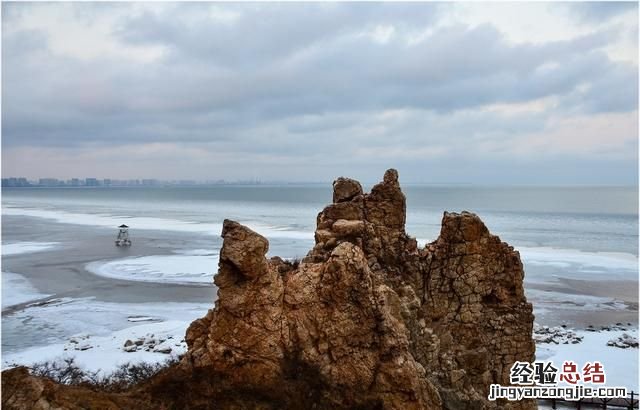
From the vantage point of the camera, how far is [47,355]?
26.4m

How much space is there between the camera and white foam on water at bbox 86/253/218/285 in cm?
4703

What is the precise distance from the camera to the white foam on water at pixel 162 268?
47031 mm

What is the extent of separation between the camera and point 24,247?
66.3 meters

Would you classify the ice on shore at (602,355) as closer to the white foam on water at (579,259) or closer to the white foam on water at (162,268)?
the white foam on water at (579,259)

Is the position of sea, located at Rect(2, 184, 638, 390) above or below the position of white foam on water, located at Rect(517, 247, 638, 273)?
below

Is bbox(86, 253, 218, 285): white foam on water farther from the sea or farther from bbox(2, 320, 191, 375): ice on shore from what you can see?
bbox(2, 320, 191, 375): ice on shore

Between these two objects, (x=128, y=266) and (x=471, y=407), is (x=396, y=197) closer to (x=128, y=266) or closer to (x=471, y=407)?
(x=471, y=407)

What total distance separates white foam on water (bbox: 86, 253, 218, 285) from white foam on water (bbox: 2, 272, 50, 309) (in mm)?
6309

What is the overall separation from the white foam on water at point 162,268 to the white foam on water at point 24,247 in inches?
521

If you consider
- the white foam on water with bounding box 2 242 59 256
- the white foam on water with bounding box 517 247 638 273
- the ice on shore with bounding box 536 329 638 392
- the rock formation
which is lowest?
the ice on shore with bounding box 536 329 638 392

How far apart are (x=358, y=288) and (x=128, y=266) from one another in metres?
47.3

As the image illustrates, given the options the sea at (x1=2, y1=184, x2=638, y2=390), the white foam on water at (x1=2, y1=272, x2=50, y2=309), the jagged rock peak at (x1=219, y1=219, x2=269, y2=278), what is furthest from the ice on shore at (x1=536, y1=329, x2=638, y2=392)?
the white foam on water at (x1=2, y1=272, x2=50, y2=309)

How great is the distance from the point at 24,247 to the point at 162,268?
83.4ft

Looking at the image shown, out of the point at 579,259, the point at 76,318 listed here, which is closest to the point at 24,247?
the point at 76,318
